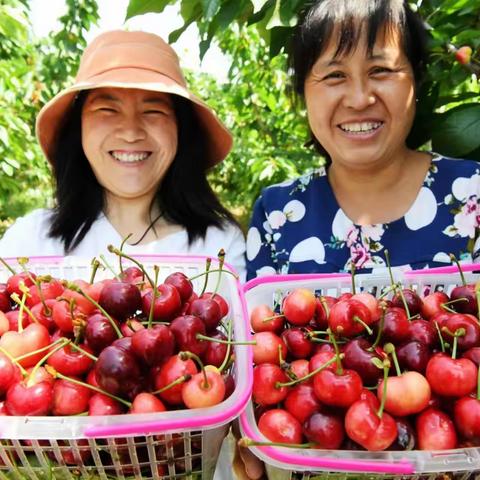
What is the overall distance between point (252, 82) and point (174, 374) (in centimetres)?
412

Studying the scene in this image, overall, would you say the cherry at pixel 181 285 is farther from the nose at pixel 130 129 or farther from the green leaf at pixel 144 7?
the green leaf at pixel 144 7

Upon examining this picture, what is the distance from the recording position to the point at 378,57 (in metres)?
1.22

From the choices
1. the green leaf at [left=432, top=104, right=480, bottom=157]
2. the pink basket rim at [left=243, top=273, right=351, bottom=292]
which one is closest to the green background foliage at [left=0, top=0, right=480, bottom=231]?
the green leaf at [left=432, top=104, right=480, bottom=157]

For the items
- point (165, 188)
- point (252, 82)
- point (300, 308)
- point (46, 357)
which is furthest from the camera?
point (252, 82)

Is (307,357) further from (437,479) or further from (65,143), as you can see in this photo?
(65,143)

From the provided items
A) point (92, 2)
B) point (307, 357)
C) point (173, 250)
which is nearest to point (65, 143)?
point (173, 250)

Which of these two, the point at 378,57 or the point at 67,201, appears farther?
the point at 67,201

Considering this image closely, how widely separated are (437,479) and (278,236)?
843mm

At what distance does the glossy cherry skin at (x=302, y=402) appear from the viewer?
0.72m

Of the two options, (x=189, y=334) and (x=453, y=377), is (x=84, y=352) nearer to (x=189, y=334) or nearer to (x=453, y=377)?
(x=189, y=334)

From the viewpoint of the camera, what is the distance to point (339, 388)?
2.25ft

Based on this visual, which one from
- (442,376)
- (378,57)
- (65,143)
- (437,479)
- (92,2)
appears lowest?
(437,479)

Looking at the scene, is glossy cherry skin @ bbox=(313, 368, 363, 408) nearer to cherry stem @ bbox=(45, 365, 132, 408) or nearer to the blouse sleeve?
cherry stem @ bbox=(45, 365, 132, 408)

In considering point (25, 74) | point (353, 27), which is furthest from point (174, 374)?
point (25, 74)
